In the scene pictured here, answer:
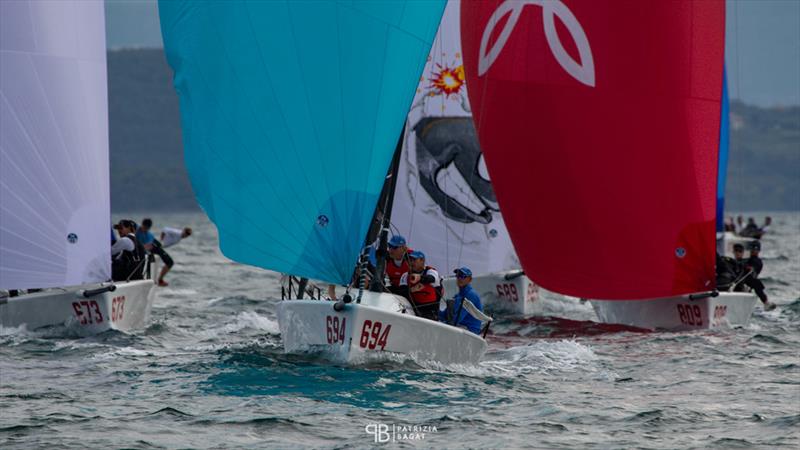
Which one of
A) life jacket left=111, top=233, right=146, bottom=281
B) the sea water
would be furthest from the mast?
life jacket left=111, top=233, right=146, bottom=281

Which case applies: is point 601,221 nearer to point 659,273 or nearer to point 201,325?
point 659,273

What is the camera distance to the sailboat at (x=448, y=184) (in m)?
21.0

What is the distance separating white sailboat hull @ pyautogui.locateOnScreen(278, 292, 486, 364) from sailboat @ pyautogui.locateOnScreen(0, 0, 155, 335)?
3354 mm

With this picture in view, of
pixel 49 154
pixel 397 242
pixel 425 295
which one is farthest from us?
pixel 49 154

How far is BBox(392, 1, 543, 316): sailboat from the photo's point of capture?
2097 cm

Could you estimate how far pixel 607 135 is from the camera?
624 inches

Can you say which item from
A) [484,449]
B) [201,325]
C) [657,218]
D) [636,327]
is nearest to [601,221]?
[657,218]

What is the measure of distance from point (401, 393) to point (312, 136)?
8.64 feet

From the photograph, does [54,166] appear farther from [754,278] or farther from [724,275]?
[754,278]

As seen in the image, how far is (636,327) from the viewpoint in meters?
17.3

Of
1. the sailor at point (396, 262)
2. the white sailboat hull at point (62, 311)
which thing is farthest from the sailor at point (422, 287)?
the white sailboat hull at point (62, 311)

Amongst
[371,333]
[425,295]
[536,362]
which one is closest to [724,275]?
[536,362]

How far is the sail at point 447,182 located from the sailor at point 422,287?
Answer: 7.70m

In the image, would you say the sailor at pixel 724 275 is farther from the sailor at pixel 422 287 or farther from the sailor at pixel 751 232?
the sailor at pixel 751 232
